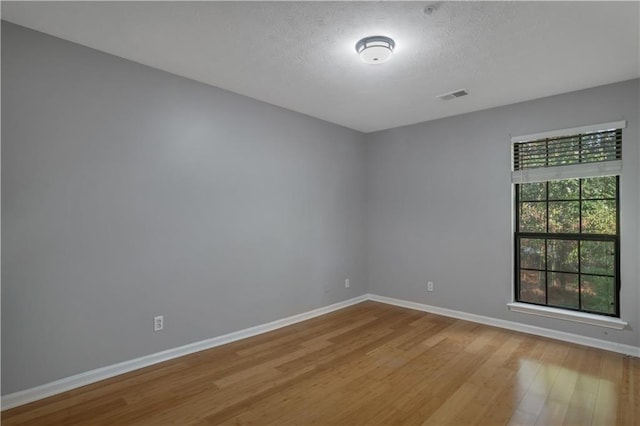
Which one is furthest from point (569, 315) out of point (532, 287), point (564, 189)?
point (564, 189)

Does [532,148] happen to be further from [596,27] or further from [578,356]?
[578,356]

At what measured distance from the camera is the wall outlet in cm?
299

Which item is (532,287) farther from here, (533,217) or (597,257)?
(533,217)

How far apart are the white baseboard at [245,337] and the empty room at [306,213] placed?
0.07ft

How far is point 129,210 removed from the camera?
2859 millimetres

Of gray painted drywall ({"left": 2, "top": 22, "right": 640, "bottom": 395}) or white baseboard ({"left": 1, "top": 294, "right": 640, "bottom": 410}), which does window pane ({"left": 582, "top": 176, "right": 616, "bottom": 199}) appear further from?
white baseboard ({"left": 1, "top": 294, "right": 640, "bottom": 410})

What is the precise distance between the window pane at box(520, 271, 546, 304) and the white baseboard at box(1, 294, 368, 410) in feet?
8.84

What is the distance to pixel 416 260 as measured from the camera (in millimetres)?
4805

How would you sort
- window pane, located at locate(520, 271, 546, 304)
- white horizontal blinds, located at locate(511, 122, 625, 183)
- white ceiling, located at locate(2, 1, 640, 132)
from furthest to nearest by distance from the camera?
1. window pane, located at locate(520, 271, 546, 304)
2. white horizontal blinds, located at locate(511, 122, 625, 183)
3. white ceiling, located at locate(2, 1, 640, 132)

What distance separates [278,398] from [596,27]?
11.3 feet

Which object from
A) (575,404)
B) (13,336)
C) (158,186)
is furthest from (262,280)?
(575,404)

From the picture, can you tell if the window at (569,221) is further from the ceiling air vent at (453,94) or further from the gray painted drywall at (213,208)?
the ceiling air vent at (453,94)

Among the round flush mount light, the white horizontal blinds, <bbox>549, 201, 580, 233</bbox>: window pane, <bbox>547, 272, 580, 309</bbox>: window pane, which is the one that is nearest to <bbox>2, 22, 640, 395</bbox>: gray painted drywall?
the white horizontal blinds

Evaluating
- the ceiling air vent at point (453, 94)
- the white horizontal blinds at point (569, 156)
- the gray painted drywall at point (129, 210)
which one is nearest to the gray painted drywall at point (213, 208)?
the gray painted drywall at point (129, 210)
